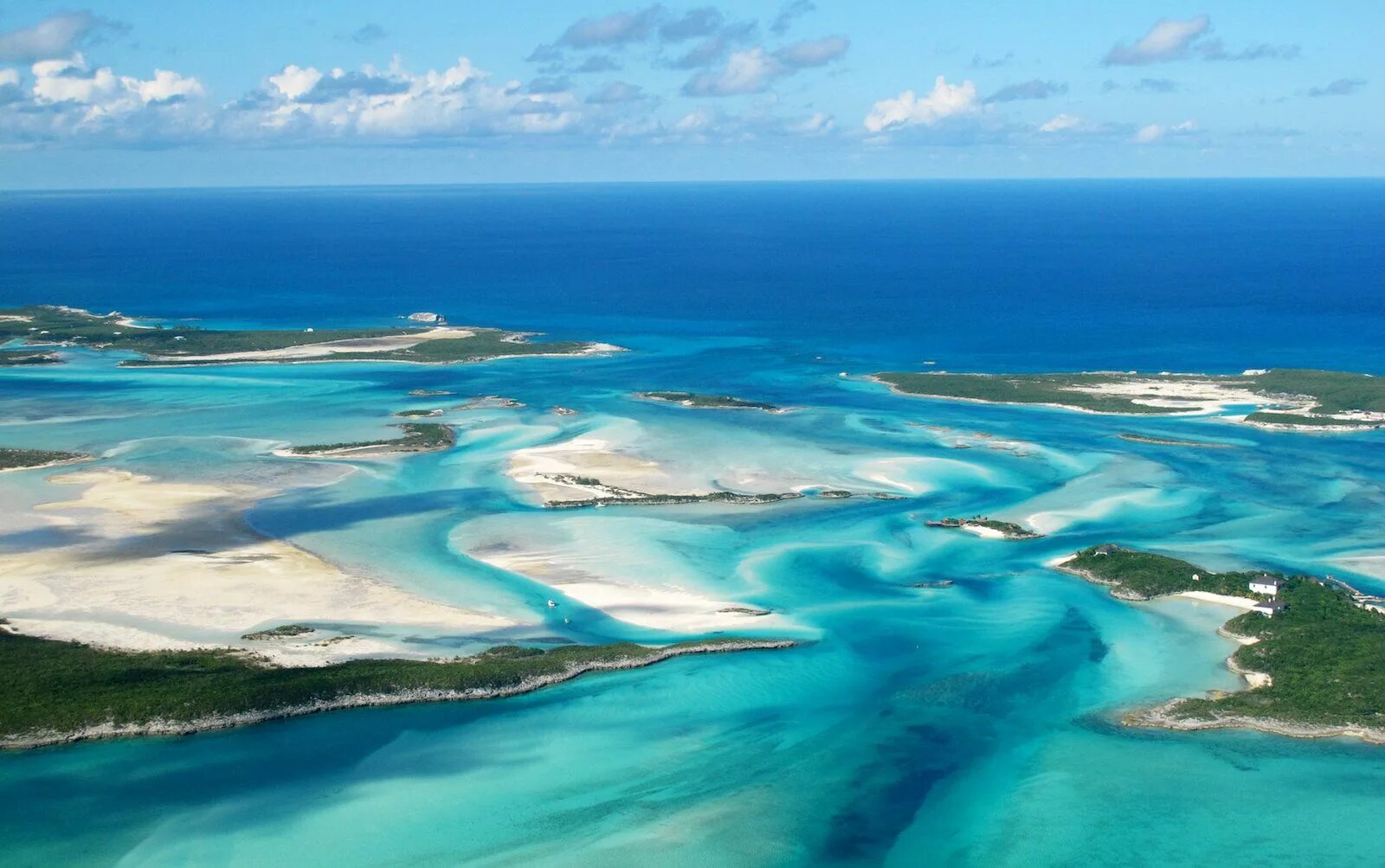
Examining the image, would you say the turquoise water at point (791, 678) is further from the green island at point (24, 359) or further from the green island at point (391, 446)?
the green island at point (24, 359)

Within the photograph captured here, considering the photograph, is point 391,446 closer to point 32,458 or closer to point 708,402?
point 32,458

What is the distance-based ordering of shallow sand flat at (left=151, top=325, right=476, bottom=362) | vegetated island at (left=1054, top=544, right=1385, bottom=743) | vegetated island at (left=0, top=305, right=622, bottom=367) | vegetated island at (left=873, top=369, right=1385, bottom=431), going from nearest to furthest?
vegetated island at (left=1054, top=544, right=1385, bottom=743) < vegetated island at (left=873, top=369, right=1385, bottom=431) < shallow sand flat at (left=151, top=325, right=476, bottom=362) < vegetated island at (left=0, top=305, right=622, bottom=367)

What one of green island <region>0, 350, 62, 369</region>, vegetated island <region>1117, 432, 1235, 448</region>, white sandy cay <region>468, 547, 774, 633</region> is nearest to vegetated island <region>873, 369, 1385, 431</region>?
vegetated island <region>1117, 432, 1235, 448</region>

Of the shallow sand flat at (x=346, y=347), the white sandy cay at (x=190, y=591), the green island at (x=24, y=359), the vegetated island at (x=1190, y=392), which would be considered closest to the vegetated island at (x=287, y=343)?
the shallow sand flat at (x=346, y=347)

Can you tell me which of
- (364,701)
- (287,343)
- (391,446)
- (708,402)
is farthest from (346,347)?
(364,701)

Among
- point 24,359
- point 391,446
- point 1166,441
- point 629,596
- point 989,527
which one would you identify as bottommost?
point 629,596

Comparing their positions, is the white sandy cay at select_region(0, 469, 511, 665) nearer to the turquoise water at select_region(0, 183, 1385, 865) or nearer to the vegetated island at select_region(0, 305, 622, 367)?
the turquoise water at select_region(0, 183, 1385, 865)

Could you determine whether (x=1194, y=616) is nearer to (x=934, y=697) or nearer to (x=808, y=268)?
(x=934, y=697)
